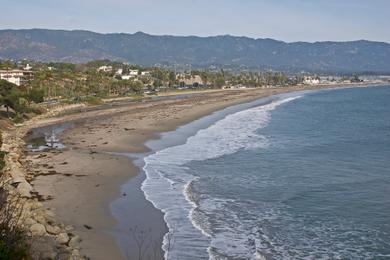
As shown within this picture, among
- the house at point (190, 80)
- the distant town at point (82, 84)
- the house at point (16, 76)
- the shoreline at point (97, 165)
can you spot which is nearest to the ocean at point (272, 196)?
the shoreline at point (97, 165)

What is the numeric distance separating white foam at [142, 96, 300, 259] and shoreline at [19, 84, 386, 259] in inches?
42.4

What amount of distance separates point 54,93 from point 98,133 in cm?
4891

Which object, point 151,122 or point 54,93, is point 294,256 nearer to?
point 151,122

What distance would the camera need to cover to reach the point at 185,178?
26.2 metres

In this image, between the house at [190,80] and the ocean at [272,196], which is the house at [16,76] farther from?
the ocean at [272,196]

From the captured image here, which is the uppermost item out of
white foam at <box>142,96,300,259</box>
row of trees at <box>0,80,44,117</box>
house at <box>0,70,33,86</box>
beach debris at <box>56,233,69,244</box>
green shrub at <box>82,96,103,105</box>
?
house at <box>0,70,33,86</box>

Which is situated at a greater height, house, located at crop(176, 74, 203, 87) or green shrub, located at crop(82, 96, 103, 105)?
house, located at crop(176, 74, 203, 87)

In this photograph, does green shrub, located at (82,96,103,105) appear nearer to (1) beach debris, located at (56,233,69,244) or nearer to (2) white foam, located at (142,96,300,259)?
(2) white foam, located at (142,96,300,259)

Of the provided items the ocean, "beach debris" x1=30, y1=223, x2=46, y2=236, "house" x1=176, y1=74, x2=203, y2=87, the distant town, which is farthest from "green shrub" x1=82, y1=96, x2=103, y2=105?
"beach debris" x1=30, y1=223, x2=46, y2=236

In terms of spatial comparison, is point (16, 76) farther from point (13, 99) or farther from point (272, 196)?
point (272, 196)

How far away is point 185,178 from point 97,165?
6.35 meters

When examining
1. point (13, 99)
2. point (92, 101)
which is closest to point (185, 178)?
point (13, 99)

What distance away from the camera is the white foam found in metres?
16.6

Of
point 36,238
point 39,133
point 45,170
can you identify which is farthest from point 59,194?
point 39,133
